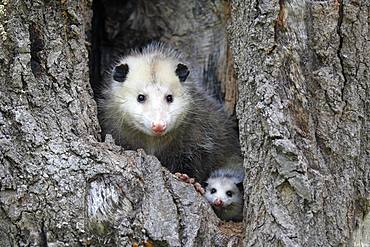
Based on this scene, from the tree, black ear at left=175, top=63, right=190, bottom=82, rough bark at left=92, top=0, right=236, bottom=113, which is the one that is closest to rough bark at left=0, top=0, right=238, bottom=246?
the tree

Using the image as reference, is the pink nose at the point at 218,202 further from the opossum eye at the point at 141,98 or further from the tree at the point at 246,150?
the opossum eye at the point at 141,98

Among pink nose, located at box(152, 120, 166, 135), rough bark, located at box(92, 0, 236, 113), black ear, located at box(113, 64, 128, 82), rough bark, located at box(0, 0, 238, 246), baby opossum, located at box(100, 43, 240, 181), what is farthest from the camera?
rough bark, located at box(92, 0, 236, 113)

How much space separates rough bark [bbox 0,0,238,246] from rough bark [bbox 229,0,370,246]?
0.32 m

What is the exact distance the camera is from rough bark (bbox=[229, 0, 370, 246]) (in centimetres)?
281

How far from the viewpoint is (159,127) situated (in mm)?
3410

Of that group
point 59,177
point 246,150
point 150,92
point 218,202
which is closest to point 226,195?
point 218,202

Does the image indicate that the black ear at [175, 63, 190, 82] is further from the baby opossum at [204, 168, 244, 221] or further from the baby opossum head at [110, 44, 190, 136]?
the baby opossum at [204, 168, 244, 221]

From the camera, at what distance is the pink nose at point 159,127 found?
11.2 feet

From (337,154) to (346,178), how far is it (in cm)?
12

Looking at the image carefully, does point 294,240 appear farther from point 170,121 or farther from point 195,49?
point 195,49

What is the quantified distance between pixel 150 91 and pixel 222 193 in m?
0.70

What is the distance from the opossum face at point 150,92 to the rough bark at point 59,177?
1.99 ft

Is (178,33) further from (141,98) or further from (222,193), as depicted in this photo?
(222,193)

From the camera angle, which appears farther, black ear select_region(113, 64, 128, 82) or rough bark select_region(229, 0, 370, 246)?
black ear select_region(113, 64, 128, 82)
